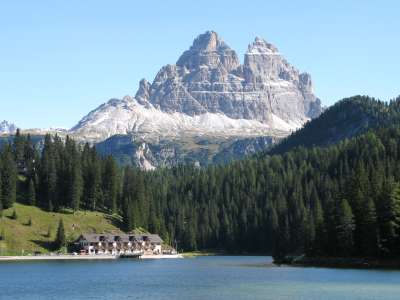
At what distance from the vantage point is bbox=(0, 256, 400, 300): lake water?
10725 cm

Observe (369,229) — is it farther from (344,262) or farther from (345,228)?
(344,262)

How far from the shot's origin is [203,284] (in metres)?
129

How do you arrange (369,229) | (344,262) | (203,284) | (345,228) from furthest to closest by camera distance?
(344,262) → (345,228) → (369,229) → (203,284)

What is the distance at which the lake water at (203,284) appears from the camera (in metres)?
107

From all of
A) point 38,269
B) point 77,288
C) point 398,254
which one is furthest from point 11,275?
point 398,254

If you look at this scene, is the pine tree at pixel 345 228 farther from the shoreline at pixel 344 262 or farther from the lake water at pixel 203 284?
the lake water at pixel 203 284

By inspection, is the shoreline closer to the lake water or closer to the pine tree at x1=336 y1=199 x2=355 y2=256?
the pine tree at x1=336 y1=199 x2=355 y2=256

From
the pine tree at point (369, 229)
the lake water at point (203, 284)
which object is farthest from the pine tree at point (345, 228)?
the lake water at point (203, 284)

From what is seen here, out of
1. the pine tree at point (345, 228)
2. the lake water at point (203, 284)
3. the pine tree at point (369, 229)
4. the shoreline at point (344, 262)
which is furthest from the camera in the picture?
the pine tree at point (345, 228)

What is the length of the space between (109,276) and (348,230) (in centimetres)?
4714

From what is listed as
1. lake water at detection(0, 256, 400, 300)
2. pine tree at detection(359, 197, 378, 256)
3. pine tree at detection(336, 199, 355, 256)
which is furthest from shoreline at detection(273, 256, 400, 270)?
lake water at detection(0, 256, 400, 300)

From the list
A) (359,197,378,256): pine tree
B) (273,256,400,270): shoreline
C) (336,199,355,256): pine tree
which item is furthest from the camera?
(336,199,355,256): pine tree

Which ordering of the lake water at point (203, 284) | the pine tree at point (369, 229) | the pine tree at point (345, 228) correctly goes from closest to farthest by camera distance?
the lake water at point (203, 284) → the pine tree at point (369, 229) → the pine tree at point (345, 228)

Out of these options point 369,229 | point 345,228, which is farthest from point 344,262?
point 369,229
